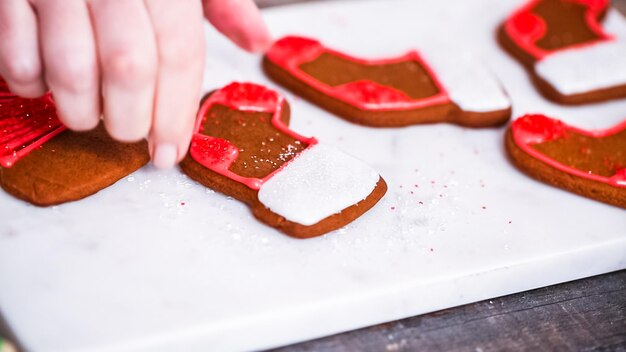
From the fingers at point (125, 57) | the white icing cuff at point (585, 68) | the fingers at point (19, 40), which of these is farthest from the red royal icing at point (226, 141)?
the white icing cuff at point (585, 68)

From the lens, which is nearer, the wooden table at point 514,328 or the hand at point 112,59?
the hand at point 112,59

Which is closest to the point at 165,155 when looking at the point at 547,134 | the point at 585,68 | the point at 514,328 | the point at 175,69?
the point at 175,69

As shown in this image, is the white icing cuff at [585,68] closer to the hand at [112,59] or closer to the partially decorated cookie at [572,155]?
the partially decorated cookie at [572,155]

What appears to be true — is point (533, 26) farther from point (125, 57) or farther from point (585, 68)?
point (125, 57)

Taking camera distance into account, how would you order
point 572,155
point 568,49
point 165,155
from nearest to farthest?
point 165,155, point 572,155, point 568,49

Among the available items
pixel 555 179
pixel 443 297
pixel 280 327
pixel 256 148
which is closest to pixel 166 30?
pixel 256 148
